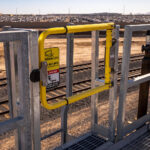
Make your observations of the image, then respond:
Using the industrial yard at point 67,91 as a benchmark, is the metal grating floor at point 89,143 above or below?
below

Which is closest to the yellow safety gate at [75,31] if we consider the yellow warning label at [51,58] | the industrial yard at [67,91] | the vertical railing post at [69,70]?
the industrial yard at [67,91]

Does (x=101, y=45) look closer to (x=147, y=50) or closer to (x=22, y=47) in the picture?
(x=147, y=50)

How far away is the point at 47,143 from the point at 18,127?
8.50ft

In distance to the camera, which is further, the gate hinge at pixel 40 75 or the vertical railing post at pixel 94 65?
the vertical railing post at pixel 94 65

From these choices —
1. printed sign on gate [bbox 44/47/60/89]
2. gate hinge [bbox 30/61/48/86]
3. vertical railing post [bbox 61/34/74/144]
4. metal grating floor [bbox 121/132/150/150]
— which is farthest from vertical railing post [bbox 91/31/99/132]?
gate hinge [bbox 30/61/48/86]

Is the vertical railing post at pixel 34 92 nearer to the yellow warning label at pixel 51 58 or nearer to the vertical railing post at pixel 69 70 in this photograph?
the yellow warning label at pixel 51 58

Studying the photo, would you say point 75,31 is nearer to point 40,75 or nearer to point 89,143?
point 40,75

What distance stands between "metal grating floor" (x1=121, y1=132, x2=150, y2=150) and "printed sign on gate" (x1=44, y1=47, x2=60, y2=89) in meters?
1.69

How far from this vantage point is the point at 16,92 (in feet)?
7.64

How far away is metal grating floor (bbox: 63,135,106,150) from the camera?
351 centimetres

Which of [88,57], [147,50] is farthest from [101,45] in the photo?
[147,50]

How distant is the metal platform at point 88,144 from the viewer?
348cm

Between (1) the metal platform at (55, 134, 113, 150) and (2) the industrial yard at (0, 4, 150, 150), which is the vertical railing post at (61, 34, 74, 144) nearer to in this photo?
(2) the industrial yard at (0, 4, 150, 150)

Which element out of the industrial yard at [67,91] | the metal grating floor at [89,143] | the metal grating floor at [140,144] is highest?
the industrial yard at [67,91]
